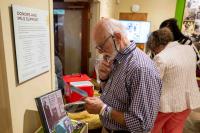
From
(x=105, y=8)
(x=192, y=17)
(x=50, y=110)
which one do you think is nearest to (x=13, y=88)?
(x=50, y=110)

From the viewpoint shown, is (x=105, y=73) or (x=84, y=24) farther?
(x=84, y=24)

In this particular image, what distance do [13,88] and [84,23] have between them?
2111mm

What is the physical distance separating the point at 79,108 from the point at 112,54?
44cm

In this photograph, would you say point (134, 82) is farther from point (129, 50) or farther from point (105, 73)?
point (105, 73)

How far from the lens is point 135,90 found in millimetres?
959

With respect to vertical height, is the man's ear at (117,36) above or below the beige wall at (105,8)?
below

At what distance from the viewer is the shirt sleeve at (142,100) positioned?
3.11ft

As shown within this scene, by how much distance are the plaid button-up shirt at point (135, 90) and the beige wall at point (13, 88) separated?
1.46 ft

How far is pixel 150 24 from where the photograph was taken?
13.9 ft

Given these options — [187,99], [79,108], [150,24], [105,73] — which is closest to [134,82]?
[105,73]

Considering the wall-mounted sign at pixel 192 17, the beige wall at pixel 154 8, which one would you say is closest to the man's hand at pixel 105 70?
the beige wall at pixel 154 8

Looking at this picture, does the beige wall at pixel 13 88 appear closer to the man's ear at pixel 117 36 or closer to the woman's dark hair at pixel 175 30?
the man's ear at pixel 117 36

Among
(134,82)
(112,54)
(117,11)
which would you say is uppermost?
(117,11)

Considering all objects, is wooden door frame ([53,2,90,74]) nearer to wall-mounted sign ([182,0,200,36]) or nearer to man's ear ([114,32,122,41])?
man's ear ([114,32,122,41])
